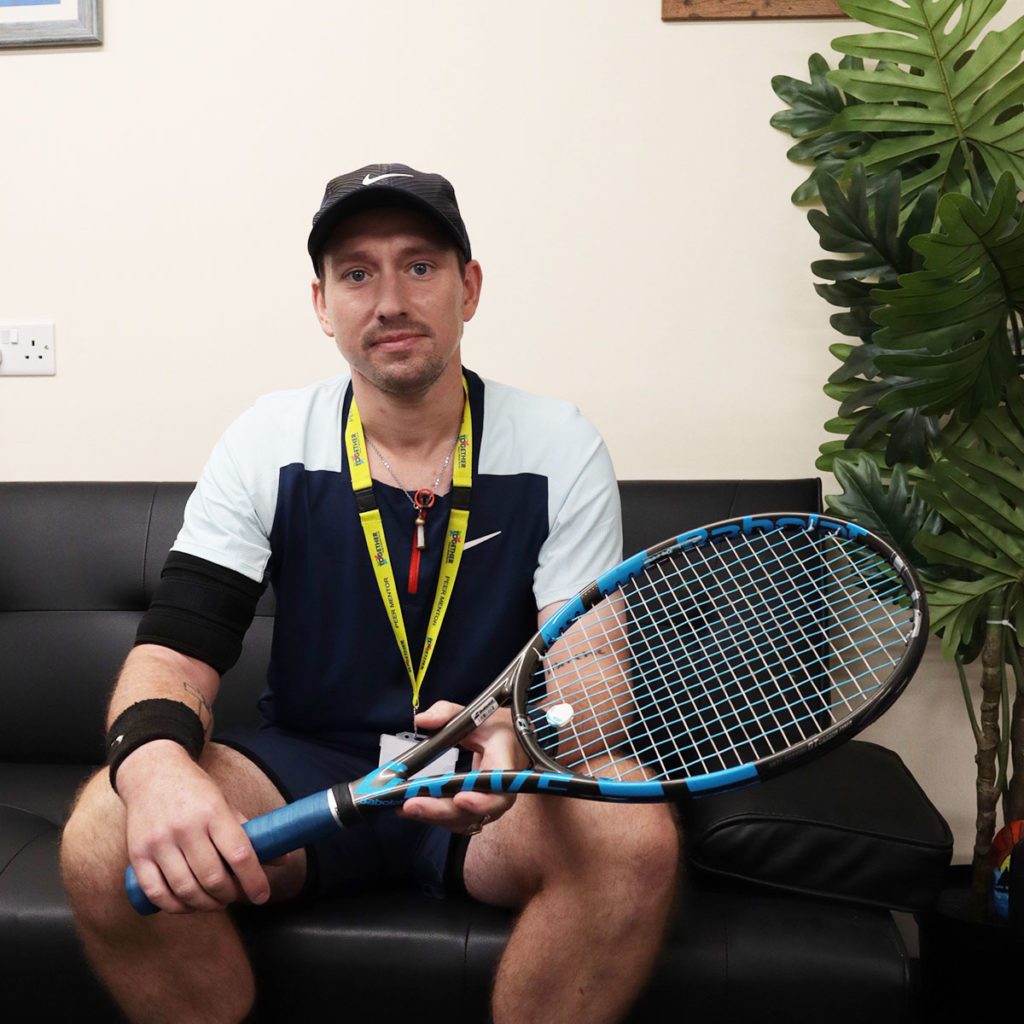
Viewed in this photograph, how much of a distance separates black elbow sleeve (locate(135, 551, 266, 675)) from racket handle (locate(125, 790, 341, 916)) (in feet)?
1.16

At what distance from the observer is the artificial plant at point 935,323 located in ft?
5.52

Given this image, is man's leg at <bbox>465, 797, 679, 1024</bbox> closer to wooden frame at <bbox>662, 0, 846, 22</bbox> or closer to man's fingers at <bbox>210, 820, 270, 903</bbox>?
man's fingers at <bbox>210, 820, 270, 903</bbox>

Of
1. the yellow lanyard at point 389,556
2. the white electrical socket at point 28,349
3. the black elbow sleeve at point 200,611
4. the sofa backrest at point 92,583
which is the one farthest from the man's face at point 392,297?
the white electrical socket at point 28,349

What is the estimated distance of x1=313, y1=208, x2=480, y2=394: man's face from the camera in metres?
1.46

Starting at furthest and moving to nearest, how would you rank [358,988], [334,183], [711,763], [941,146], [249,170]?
[249,170], [941,146], [711,763], [334,183], [358,988]

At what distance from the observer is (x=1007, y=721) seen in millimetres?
2078

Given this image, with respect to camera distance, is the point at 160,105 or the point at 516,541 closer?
the point at 516,541

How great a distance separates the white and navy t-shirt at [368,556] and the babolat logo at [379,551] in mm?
17

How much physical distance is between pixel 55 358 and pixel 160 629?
1180mm

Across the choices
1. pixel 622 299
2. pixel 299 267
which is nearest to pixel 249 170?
pixel 299 267

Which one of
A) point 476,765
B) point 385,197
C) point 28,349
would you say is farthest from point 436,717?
point 28,349

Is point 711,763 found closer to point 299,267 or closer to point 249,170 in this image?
point 299,267

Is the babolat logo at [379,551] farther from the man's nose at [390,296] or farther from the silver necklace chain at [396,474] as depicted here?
the man's nose at [390,296]

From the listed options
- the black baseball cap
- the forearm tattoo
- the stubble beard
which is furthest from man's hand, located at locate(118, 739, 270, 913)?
the black baseball cap
